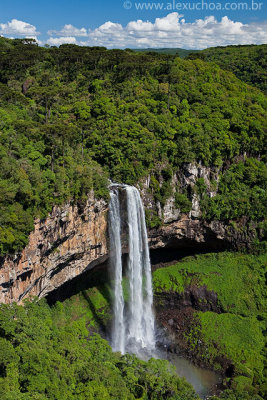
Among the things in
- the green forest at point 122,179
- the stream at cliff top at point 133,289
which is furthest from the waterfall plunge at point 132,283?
the green forest at point 122,179

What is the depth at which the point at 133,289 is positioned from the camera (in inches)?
1170

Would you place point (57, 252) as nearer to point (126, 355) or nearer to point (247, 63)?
point (126, 355)

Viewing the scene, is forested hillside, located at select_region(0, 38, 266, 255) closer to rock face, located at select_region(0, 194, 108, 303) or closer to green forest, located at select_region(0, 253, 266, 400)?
rock face, located at select_region(0, 194, 108, 303)

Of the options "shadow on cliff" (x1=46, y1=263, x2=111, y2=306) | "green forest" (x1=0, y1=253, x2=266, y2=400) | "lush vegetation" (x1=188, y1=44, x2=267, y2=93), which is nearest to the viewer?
"green forest" (x1=0, y1=253, x2=266, y2=400)

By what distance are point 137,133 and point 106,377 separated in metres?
19.8

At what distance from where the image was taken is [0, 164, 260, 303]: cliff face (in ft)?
72.2

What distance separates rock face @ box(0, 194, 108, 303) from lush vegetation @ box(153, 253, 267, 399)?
27.3 ft

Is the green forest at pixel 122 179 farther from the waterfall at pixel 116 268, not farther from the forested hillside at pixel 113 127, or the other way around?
the waterfall at pixel 116 268

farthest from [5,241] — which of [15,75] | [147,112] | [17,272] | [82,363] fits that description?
[15,75]

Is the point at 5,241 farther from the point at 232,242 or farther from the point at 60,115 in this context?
the point at 232,242

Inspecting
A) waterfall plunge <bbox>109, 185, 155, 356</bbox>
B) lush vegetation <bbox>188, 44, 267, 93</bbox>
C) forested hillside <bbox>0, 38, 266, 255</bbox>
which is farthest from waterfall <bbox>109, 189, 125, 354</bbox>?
lush vegetation <bbox>188, 44, 267, 93</bbox>

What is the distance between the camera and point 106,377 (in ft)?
59.0

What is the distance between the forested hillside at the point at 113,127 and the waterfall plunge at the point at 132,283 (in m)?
2.21

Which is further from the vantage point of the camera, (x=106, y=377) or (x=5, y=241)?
(x=5, y=241)
